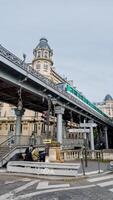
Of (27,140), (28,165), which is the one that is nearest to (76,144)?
(27,140)

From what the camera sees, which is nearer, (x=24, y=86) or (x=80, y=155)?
(x=24, y=86)

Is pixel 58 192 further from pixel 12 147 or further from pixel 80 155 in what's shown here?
pixel 80 155

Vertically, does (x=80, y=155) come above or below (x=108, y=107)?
below

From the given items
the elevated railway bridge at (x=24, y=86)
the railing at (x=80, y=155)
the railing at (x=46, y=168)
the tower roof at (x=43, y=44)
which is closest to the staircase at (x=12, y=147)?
the railing at (x=80, y=155)

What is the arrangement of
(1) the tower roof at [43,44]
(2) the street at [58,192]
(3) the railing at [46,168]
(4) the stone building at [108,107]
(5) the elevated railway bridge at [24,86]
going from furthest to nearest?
1. (4) the stone building at [108,107]
2. (1) the tower roof at [43,44]
3. (5) the elevated railway bridge at [24,86]
4. (3) the railing at [46,168]
5. (2) the street at [58,192]

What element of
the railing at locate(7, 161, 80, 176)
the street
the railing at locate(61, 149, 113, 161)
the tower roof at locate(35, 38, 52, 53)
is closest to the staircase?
the railing at locate(61, 149, 113, 161)

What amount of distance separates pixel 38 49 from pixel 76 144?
40.7 m

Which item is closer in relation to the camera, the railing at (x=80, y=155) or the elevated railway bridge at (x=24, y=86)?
the elevated railway bridge at (x=24, y=86)

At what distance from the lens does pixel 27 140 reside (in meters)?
21.9

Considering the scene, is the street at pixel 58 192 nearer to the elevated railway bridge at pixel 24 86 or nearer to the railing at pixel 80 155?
the elevated railway bridge at pixel 24 86

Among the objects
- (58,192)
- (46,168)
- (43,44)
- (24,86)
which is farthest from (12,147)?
(43,44)

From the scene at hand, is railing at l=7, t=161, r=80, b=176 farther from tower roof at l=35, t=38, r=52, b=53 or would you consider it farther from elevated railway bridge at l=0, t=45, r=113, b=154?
tower roof at l=35, t=38, r=52, b=53

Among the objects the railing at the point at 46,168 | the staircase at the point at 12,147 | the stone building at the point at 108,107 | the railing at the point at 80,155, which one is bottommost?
the railing at the point at 80,155

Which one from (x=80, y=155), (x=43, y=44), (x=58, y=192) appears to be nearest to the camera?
(x=58, y=192)
